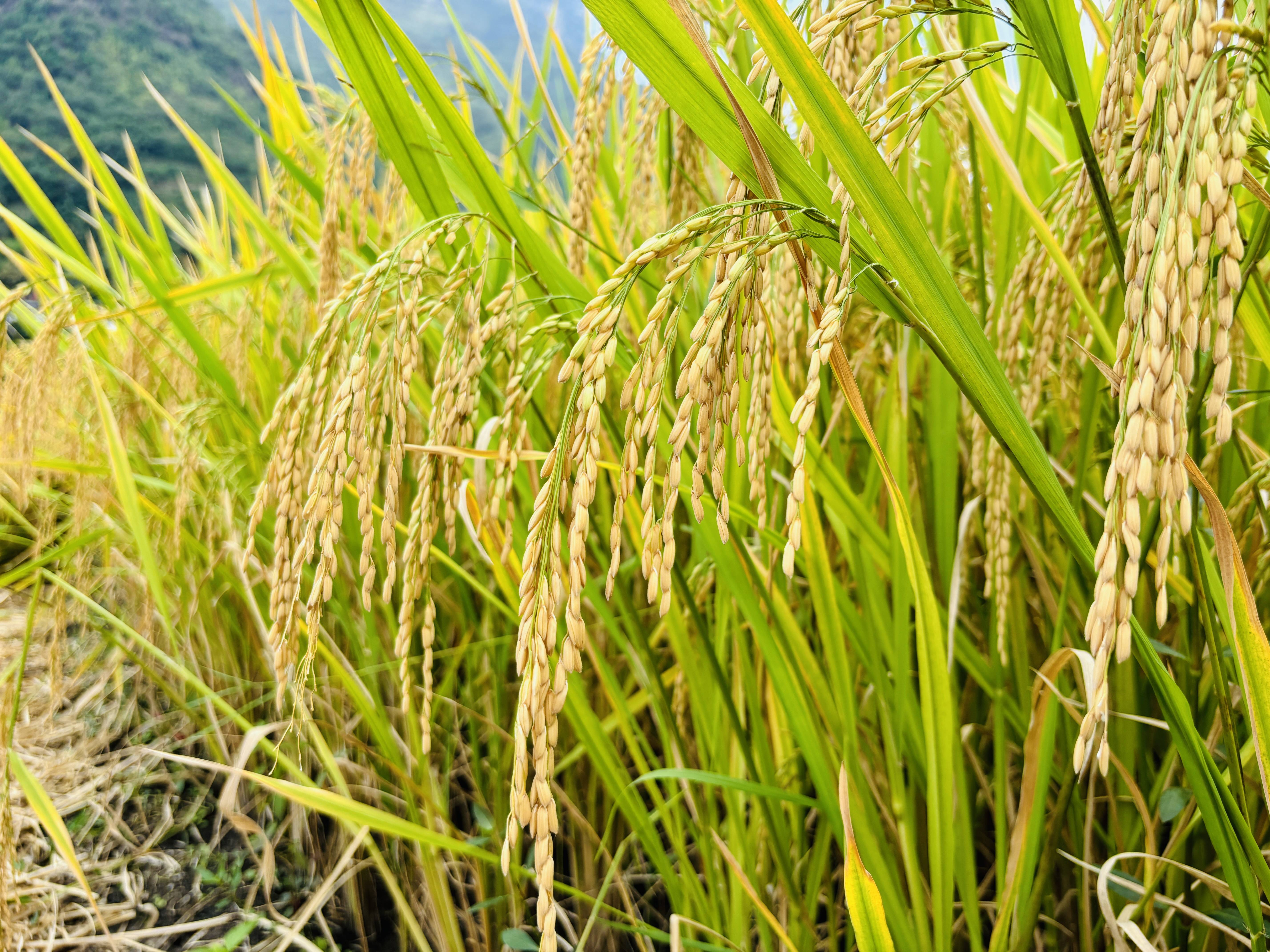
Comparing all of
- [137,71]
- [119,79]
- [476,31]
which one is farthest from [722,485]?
[119,79]

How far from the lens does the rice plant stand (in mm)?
454

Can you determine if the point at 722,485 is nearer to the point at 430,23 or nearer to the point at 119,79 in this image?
the point at 119,79

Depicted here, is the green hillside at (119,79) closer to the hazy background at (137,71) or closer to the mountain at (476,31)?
the hazy background at (137,71)

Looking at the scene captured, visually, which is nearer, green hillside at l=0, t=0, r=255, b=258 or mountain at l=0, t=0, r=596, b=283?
mountain at l=0, t=0, r=596, b=283

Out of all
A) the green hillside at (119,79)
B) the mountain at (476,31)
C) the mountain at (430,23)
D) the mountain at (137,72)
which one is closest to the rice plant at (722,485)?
the mountain at (476,31)

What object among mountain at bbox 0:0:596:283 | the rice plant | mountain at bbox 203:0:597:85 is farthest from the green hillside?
the rice plant

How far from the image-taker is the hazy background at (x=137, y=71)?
11.6m

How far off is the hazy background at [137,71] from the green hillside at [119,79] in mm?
22

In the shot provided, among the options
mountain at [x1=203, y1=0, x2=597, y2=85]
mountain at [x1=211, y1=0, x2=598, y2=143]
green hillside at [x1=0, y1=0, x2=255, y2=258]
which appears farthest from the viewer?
green hillside at [x1=0, y1=0, x2=255, y2=258]

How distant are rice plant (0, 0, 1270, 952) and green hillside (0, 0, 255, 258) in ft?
35.5

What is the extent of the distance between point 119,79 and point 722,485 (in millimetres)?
16316

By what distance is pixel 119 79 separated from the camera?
12969 mm

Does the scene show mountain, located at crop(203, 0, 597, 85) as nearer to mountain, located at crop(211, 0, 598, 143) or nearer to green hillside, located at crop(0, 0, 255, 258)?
mountain, located at crop(211, 0, 598, 143)

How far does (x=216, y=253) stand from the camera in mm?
2572
